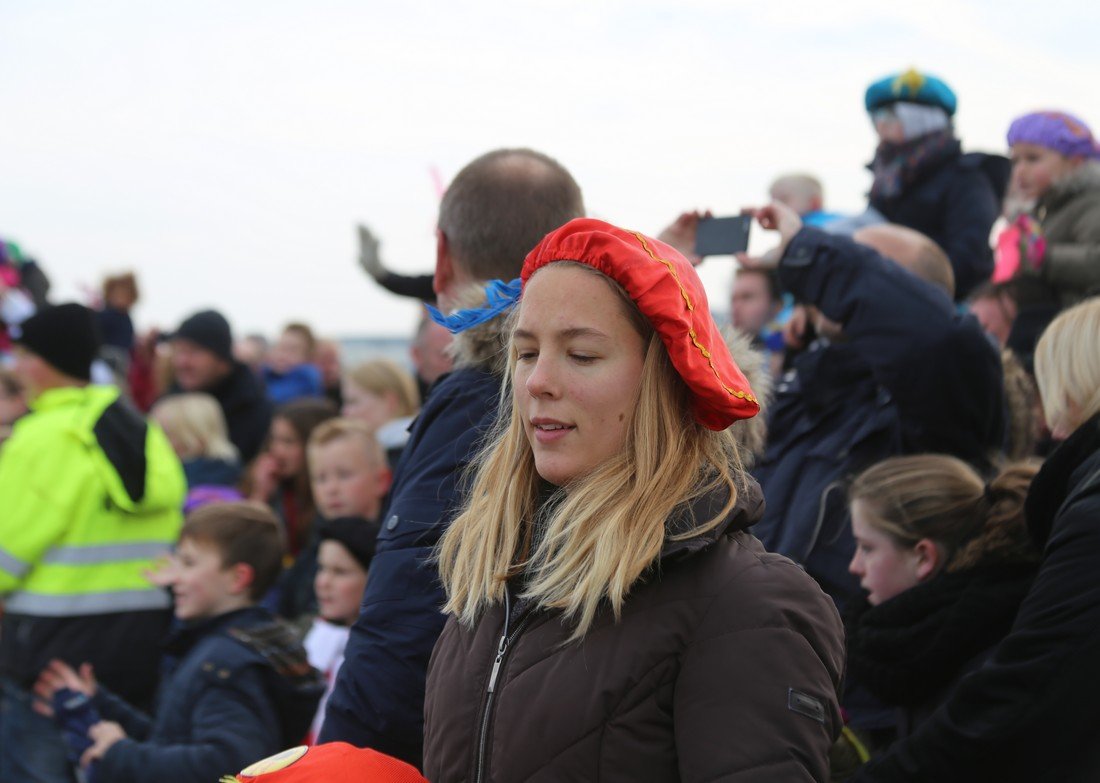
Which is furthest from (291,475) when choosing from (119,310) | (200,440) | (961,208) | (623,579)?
(119,310)

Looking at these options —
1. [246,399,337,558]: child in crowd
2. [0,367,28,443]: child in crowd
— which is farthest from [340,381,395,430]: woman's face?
[0,367,28,443]: child in crowd

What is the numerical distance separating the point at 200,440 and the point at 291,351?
11.0ft

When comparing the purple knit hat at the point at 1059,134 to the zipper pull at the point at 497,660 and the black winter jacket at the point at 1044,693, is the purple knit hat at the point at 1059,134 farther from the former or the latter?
the zipper pull at the point at 497,660

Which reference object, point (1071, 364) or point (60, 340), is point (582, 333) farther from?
point (60, 340)

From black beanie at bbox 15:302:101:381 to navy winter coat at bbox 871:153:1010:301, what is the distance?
361 centimetres

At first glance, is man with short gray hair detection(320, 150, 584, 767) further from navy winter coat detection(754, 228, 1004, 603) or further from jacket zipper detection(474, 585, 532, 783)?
navy winter coat detection(754, 228, 1004, 603)

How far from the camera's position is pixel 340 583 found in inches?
175

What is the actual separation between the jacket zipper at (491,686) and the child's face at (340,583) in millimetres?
2460

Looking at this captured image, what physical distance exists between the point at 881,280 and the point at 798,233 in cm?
28

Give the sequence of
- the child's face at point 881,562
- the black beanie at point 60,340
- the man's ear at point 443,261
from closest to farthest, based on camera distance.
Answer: the man's ear at point 443,261, the child's face at point 881,562, the black beanie at point 60,340

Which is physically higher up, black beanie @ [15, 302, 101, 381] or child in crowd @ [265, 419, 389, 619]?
black beanie @ [15, 302, 101, 381]

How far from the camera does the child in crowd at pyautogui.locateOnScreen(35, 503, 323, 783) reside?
3639 millimetres

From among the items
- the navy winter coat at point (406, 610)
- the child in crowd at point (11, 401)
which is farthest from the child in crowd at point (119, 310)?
the navy winter coat at point (406, 610)

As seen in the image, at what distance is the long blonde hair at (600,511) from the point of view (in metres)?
1.92
